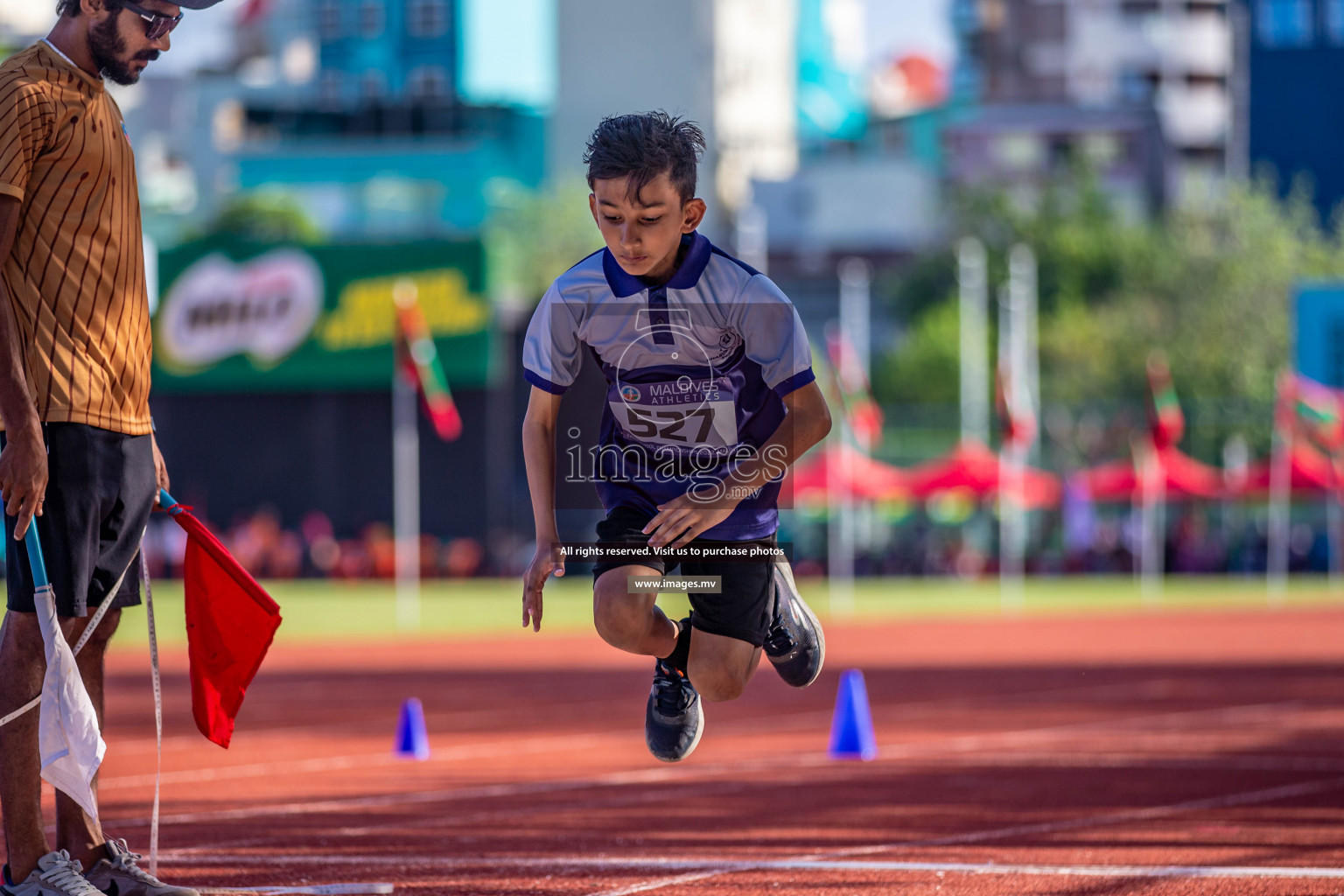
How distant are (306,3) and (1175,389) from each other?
46.1 meters

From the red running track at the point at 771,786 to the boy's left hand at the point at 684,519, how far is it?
1091 millimetres

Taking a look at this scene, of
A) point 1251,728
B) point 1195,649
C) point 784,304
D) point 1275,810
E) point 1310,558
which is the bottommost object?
point 1310,558

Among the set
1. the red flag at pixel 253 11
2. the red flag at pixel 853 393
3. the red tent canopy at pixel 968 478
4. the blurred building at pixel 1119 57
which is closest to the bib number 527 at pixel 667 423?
the red flag at pixel 853 393

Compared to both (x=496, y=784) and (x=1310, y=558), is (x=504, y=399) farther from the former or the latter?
(x=496, y=784)

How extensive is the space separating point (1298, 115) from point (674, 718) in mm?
62883

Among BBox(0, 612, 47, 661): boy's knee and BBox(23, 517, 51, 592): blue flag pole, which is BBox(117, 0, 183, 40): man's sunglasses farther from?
BBox(0, 612, 47, 661): boy's knee

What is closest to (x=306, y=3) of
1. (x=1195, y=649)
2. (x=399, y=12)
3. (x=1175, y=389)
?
(x=399, y=12)

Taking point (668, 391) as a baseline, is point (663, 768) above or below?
below

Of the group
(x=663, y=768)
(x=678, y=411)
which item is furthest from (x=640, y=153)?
(x=663, y=768)

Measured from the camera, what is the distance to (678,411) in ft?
17.0

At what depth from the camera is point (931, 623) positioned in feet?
78.4

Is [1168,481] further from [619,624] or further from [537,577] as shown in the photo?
[537,577]

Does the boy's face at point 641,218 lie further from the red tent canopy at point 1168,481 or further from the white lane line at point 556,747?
the red tent canopy at point 1168,481

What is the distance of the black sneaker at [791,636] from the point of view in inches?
218
